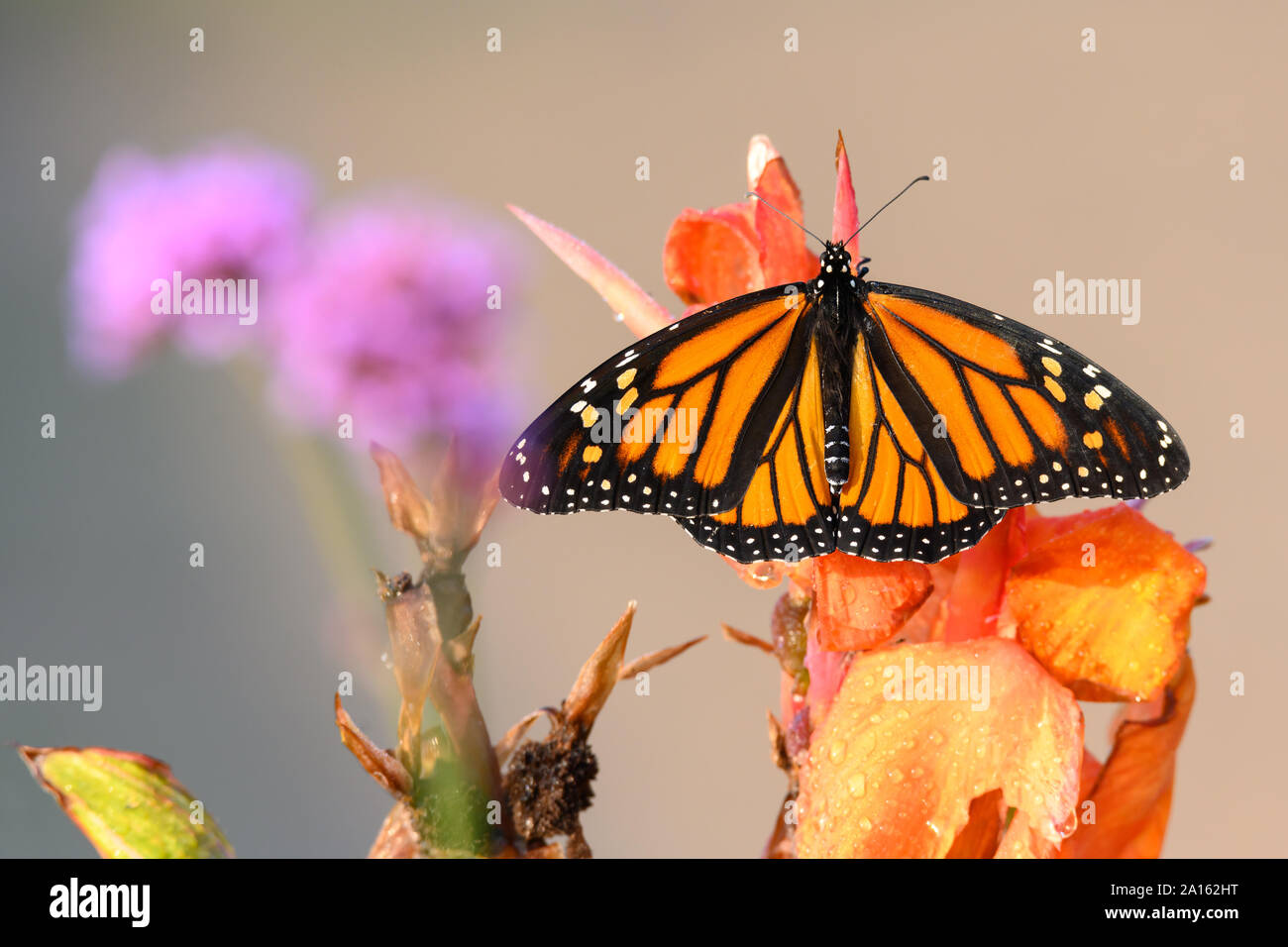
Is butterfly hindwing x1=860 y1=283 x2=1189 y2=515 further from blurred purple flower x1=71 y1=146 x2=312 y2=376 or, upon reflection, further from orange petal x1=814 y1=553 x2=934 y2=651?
blurred purple flower x1=71 y1=146 x2=312 y2=376

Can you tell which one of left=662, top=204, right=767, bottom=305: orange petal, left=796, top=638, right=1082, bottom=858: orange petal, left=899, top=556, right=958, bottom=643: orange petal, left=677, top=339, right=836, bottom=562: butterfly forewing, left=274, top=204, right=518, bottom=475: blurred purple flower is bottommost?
left=796, top=638, right=1082, bottom=858: orange petal

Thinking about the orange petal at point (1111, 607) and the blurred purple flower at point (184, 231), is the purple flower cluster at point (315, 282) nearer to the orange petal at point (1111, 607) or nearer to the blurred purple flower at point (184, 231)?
the blurred purple flower at point (184, 231)

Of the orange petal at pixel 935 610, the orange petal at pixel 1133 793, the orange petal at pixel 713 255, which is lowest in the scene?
the orange petal at pixel 1133 793

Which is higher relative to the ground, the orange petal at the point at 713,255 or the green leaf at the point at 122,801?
the orange petal at the point at 713,255

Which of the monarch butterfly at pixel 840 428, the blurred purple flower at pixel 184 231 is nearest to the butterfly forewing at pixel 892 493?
the monarch butterfly at pixel 840 428

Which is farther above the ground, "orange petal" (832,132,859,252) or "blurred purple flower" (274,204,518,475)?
"orange petal" (832,132,859,252)

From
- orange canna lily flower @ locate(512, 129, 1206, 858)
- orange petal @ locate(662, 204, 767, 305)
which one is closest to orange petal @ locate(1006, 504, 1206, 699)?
orange canna lily flower @ locate(512, 129, 1206, 858)
